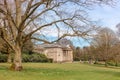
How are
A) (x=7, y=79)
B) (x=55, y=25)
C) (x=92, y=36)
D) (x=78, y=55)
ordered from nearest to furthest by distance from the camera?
1. (x=7, y=79)
2. (x=92, y=36)
3. (x=55, y=25)
4. (x=78, y=55)

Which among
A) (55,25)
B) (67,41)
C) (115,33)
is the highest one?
(115,33)

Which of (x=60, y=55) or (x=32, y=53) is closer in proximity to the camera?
(x=32, y=53)

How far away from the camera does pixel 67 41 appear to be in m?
24.9

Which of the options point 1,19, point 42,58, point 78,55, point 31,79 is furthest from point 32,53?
point 31,79

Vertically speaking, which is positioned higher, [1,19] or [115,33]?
[115,33]

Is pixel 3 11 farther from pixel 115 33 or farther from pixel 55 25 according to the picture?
pixel 115 33

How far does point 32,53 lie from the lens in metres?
67.2

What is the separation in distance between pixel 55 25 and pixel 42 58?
141ft

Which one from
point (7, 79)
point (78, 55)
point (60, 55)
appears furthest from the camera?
point (78, 55)

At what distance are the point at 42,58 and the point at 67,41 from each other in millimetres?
43670

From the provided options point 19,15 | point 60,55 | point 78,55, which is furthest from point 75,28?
point 78,55

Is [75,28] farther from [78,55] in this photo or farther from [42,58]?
[78,55]

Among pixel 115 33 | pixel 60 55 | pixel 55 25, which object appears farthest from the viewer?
pixel 60 55

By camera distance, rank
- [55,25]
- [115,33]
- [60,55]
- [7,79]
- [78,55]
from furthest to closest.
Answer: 1. [78,55]
2. [60,55]
3. [115,33]
4. [55,25]
5. [7,79]
